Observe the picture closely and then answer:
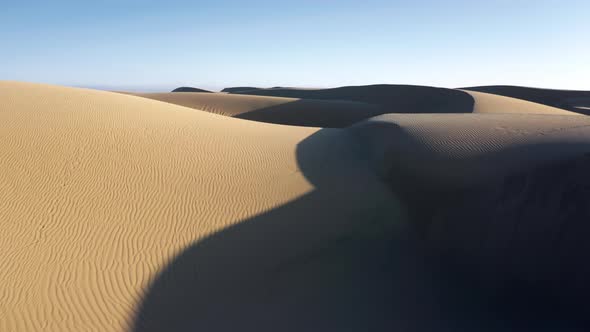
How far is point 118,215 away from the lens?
23.5 ft

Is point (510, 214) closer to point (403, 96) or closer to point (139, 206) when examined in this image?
point (139, 206)

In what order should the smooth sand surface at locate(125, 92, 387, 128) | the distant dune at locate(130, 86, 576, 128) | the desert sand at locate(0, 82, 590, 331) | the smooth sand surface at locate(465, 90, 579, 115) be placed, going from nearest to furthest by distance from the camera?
the desert sand at locate(0, 82, 590, 331) → the smooth sand surface at locate(465, 90, 579, 115) → the distant dune at locate(130, 86, 576, 128) → the smooth sand surface at locate(125, 92, 387, 128)

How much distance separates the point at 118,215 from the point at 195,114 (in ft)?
27.8

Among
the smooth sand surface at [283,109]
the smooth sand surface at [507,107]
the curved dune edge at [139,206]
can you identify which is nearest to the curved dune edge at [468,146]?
the curved dune edge at [139,206]

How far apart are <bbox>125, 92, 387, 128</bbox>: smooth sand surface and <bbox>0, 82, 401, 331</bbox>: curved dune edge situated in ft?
58.8

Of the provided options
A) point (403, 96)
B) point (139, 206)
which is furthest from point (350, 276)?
point (403, 96)

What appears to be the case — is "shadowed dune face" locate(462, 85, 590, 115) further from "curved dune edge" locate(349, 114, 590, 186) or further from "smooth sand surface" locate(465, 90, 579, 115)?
"curved dune edge" locate(349, 114, 590, 186)

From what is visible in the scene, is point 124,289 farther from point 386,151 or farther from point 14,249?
point 386,151

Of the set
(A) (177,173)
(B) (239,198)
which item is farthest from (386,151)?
(A) (177,173)

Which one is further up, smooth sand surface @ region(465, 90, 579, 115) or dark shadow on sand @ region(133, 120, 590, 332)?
smooth sand surface @ region(465, 90, 579, 115)

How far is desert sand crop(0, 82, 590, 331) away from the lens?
207 inches

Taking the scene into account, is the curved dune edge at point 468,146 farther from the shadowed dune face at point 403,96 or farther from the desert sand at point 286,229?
the shadowed dune face at point 403,96

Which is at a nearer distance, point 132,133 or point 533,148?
point 533,148

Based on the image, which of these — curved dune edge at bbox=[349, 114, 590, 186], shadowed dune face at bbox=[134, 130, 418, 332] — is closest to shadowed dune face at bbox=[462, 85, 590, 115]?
curved dune edge at bbox=[349, 114, 590, 186]
